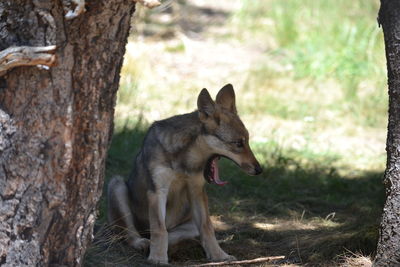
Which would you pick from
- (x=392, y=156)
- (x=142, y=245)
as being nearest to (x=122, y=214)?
(x=142, y=245)

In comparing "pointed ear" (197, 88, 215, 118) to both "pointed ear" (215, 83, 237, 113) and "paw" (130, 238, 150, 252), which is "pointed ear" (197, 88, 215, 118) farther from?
"paw" (130, 238, 150, 252)

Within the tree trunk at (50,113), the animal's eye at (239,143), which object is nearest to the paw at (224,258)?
the animal's eye at (239,143)

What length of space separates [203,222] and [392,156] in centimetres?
170

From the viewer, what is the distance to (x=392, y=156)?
460cm

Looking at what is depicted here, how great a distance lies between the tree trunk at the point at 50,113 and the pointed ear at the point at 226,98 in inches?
77.6

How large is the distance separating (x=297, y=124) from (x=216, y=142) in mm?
4704

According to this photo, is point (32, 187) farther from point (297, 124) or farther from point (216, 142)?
point (297, 124)

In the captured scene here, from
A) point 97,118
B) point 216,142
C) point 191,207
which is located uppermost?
point 97,118

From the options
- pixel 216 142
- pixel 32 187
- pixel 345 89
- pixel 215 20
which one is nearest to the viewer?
pixel 32 187

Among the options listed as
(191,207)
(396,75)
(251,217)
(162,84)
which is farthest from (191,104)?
(396,75)

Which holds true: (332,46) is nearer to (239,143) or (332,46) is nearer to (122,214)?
(239,143)

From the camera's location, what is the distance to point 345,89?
10.7 m

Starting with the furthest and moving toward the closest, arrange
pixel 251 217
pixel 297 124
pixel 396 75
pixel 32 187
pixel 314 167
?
1. pixel 297 124
2. pixel 314 167
3. pixel 251 217
4. pixel 396 75
5. pixel 32 187

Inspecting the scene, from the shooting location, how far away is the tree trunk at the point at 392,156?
14.8ft
